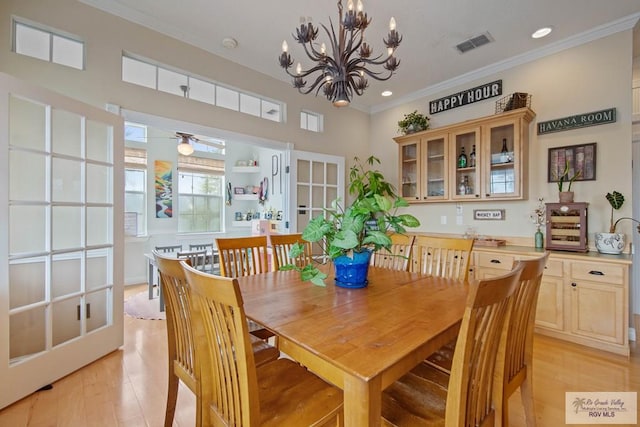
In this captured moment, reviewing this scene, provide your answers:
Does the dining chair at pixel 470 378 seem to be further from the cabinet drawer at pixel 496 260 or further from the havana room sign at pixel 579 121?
the havana room sign at pixel 579 121

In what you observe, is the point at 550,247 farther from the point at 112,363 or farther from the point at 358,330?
the point at 112,363

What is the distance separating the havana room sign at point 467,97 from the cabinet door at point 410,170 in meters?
0.56

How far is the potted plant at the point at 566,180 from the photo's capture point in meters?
2.82

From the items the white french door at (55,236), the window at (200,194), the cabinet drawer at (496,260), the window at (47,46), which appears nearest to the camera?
the white french door at (55,236)

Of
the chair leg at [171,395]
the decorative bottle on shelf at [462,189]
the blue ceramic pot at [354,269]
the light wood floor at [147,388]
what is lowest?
the light wood floor at [147,388]

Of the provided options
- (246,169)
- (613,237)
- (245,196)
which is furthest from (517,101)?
(245,196)

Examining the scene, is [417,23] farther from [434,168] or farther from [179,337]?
[179,337]

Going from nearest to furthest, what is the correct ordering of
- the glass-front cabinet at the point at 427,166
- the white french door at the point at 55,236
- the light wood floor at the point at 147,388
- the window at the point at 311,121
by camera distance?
the light wood floor at the point at 147,388 < the white french door at the point at 55,236 < the glass-front cabinet at the point at 427,166 < the window at the point at 311,121

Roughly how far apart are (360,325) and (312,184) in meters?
3.18

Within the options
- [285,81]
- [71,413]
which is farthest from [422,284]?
[285,81]

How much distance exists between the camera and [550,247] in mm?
2885

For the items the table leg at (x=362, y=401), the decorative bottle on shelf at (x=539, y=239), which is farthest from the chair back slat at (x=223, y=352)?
the decorative bottle on shelf at (x=539, y=239)

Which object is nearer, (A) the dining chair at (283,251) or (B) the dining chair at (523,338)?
(B) the dining chair at (523,338)

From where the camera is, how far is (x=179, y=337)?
1373 millimetres
